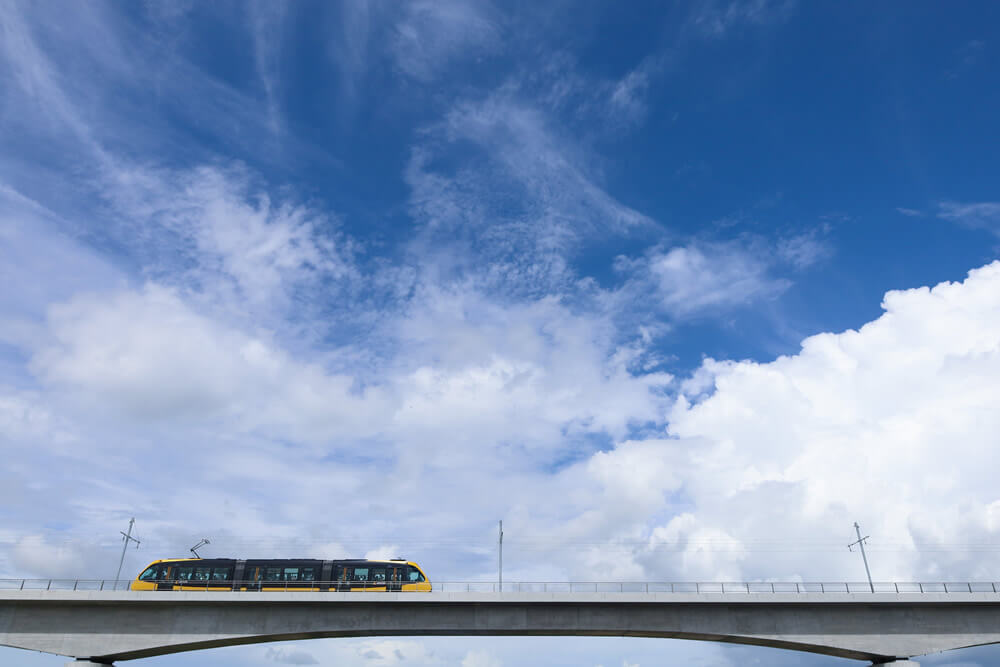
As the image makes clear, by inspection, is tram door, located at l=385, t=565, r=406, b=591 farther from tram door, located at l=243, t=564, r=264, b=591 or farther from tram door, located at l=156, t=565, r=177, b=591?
tram door, located at l=156, t=565, r=177, b=591

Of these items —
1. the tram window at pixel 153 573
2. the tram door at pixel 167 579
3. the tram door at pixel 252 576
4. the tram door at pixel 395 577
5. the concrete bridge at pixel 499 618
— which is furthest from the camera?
the tram door at pixel 252 576

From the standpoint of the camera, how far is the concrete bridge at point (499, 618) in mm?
49594

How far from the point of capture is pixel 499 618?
170 feet

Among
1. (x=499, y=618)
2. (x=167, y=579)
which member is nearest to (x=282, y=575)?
(x=167, y=579)

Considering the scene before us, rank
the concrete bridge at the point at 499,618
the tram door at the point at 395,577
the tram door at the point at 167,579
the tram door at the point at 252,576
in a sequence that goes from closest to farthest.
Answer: the concrete bridge at the point at 499,618, the tram door at the point at 167,579, the tram door at the point at 395,577, the tram door at the point at 252,576

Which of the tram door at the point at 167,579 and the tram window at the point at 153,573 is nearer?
the tram door at the point at 167,579

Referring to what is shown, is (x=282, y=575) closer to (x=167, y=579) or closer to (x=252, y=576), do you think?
(x=252, y=576)

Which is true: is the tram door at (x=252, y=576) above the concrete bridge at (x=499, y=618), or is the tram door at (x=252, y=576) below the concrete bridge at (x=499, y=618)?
above

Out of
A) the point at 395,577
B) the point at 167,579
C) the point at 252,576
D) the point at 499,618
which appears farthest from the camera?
the point at 252,576

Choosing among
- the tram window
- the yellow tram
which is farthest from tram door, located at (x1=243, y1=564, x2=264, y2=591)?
the tram window

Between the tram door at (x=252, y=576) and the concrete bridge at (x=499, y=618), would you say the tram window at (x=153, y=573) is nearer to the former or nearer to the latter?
the concrete bridge at (x=499, y=618)

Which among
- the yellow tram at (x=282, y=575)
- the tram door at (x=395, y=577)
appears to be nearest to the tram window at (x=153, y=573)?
the yellow tram at (x=282, y=575)

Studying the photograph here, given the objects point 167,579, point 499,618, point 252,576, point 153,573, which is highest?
point 153,573

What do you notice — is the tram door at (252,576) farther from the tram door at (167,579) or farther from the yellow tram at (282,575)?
the tram door at (167,579)
